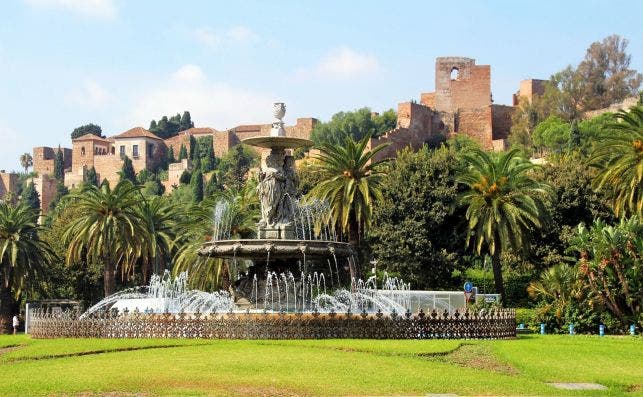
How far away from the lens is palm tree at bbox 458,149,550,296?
47.7 m

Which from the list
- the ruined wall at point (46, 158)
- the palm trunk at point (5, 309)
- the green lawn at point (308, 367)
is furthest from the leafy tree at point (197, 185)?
the green lawn at point (308, 367)

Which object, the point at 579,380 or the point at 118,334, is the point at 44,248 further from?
the point at 579,380

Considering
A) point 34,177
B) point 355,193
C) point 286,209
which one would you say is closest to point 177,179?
point 34,177

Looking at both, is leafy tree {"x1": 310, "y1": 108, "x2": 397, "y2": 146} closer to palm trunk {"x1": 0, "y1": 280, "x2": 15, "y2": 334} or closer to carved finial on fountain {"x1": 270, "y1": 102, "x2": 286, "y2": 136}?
palm trunk {"x1": 0, "y1": 280, "x2": 15, "y2": 334}

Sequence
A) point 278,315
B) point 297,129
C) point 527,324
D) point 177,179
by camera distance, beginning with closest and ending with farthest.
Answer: point 278,315, point 527,324, point 297,129, point 177,179

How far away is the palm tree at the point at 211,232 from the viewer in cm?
4908

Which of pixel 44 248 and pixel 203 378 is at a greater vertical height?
pixel 44 248

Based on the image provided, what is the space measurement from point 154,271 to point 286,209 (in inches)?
1062

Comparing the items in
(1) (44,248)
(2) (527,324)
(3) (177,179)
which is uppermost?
(3) (177,179)

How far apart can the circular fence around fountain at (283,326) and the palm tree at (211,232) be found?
20742 mm

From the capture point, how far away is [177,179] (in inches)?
5945

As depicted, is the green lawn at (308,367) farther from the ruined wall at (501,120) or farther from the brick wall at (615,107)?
the ruined wall at (501,120)

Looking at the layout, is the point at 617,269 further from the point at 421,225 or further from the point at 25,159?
the point at 25,159

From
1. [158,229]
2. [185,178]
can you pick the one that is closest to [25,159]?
[185,178]
